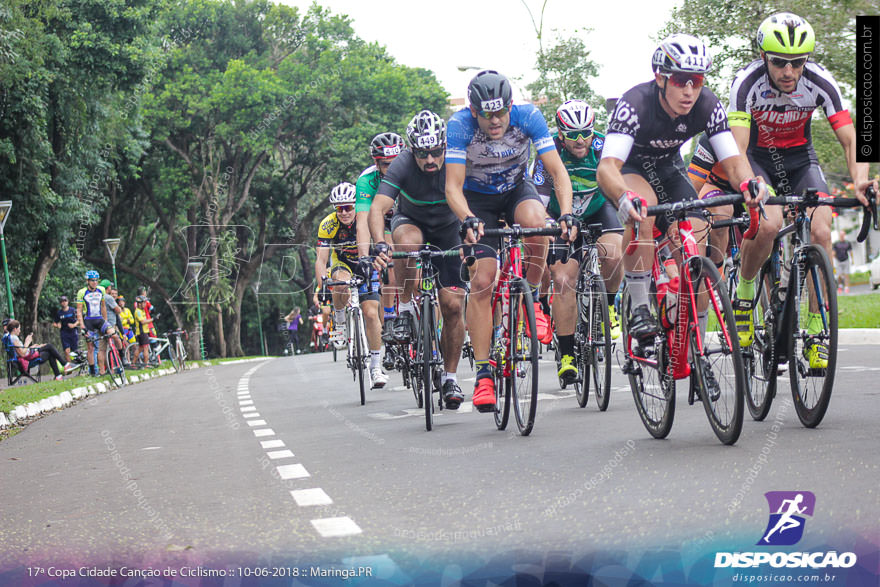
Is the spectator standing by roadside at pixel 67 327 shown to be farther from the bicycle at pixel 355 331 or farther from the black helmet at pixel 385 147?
the black helmet at pixel 385 147

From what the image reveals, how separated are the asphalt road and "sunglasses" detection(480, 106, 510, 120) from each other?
216 cm

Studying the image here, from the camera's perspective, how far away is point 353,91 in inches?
1635

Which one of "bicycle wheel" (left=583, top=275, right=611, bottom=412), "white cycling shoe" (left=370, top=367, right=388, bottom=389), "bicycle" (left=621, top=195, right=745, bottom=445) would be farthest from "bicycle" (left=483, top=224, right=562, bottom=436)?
"white cycling shoe" (left=370, top=367, right=388, bottom=389)

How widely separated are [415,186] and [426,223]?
337 mm

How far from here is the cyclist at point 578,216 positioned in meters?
9.56

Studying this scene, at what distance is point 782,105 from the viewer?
765 centimetres

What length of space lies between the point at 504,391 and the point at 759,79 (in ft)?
8.74

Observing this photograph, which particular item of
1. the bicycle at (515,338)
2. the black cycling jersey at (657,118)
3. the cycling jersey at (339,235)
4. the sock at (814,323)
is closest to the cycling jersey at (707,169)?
the black cycling jersey at (657,118)

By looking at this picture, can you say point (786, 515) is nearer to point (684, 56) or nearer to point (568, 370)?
point (684, 56)

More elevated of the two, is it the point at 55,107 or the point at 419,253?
the point at 55,107

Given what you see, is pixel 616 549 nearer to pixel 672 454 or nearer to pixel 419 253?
pixel 672 454

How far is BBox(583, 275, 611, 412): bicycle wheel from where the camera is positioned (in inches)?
344

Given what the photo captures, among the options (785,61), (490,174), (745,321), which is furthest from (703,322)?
(490,174)

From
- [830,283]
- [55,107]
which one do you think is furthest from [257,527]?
[55,107]
